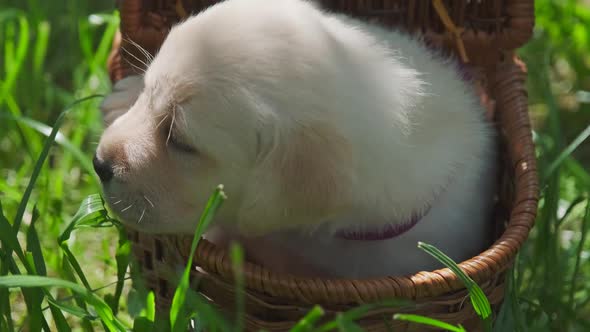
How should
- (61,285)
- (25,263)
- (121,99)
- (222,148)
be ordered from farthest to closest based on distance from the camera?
(121,99), (25,263), (222,148), (61,285)

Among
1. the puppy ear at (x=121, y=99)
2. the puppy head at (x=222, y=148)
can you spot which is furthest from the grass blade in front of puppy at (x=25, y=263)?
the puppy ear at (x=121, y=99)

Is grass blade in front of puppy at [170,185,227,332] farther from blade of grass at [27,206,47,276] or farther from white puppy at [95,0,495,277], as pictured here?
blade of grass at [27,206,47,276]

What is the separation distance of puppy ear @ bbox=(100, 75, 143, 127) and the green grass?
0.09 m

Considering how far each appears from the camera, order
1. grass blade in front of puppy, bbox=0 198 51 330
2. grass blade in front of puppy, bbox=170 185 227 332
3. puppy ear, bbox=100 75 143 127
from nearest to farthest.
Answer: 1. grass blade in front of puppy, bbox=170 185 227 332
2. grass blade in front of puppy, bbox=0 198 51 330
3. puppy ear, bbox=100 75 143 127

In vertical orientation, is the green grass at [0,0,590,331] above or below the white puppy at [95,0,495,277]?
below

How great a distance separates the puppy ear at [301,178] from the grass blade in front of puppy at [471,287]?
0.83 feet

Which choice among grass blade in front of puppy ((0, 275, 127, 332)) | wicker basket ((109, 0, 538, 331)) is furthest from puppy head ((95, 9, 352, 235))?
grass blade in front of puppy ((0, 275, 127, 332))

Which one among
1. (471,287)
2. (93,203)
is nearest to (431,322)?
(471,287)

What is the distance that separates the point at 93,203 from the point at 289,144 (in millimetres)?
707

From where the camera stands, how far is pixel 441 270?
2131 millimetres

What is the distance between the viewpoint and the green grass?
2.16 metres

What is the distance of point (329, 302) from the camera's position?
207cm

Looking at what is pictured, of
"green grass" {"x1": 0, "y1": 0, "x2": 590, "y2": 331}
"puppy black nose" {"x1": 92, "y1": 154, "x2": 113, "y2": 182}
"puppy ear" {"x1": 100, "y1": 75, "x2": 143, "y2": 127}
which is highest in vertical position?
"puppy ear" {"x1": 100, "y1": 75, "x2": 143, "y2": 127}

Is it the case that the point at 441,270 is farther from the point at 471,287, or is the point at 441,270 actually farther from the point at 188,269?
the point at 188,269
